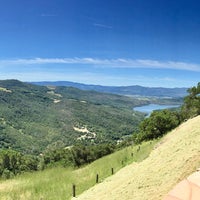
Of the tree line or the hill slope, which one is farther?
the tree line

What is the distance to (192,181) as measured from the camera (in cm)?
1094

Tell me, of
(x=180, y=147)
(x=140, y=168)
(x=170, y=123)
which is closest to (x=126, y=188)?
(x=140, y=168)

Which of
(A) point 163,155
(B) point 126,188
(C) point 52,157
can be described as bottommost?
(C) point 52,157

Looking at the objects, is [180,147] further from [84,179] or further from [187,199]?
[84,179]

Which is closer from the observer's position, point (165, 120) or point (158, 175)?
point (158, 175)

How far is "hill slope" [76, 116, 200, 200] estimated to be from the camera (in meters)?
13.5

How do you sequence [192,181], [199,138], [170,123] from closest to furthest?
1. [192,181]
2. [199,138]
3. [170,123]

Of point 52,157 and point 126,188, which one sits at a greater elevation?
point 126,188

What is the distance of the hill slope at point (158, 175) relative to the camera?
13492mm

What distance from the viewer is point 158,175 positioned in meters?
14.3

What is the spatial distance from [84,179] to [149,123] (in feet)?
155

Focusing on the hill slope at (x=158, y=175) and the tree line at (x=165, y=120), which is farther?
the tree line at (x=165, y=120)

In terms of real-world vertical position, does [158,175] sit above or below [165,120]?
above

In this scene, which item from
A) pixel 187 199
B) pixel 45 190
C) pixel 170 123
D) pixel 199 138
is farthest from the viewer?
pixel 170 123
